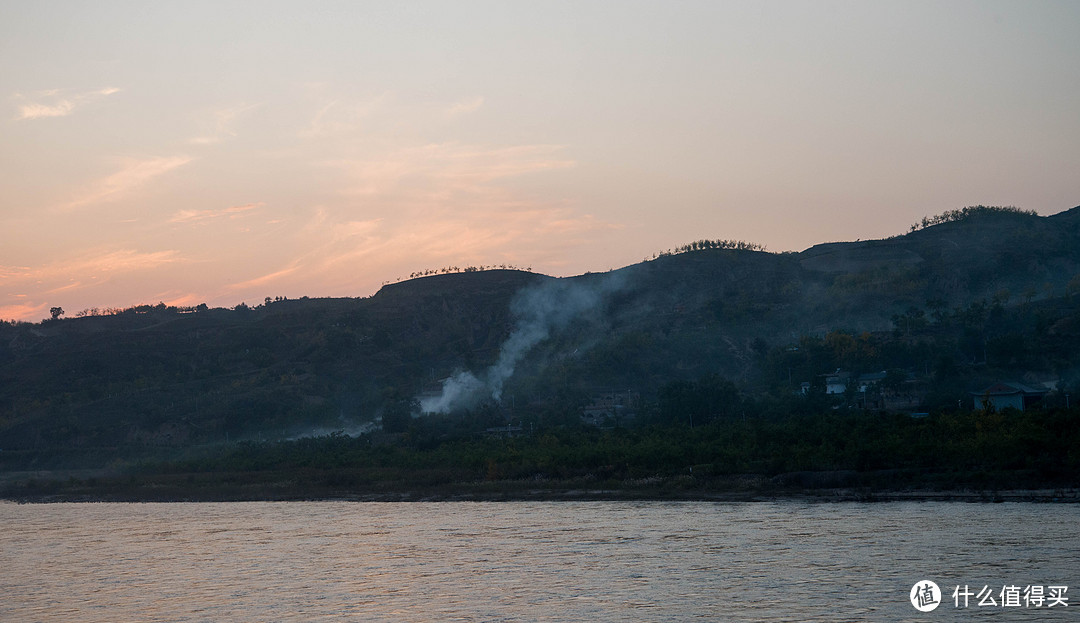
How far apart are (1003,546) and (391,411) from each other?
57.6 meters

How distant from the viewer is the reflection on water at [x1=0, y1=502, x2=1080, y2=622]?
26.6 meters

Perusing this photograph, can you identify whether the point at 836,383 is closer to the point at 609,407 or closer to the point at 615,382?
the point at 609,407

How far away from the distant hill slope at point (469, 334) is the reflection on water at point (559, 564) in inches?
1703

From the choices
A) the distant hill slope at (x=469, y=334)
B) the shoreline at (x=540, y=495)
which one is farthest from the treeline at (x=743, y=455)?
the distant hill slope at (x=469, y=334)

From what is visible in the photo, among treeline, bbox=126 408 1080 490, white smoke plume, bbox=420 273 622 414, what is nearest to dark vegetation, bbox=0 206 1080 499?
treeline, bbox=126 408 1080 490

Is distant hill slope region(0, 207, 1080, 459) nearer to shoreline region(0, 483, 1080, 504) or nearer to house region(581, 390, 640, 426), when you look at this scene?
house region(581, 390, 640, 426)

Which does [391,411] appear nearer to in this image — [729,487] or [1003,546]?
[729,487]

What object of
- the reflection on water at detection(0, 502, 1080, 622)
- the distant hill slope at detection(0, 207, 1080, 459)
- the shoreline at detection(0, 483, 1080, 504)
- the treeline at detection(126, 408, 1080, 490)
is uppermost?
the distant hill slope at detection(0, 207, 1080, 459)

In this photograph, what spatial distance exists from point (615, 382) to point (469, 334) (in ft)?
116

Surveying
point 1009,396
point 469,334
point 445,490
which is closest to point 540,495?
point 445,490

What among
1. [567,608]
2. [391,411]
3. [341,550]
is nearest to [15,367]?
[391,411]

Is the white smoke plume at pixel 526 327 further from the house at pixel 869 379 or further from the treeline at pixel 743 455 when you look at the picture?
the house at pixel 869 379

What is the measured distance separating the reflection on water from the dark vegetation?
330 inches

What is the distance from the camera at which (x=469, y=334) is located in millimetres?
127625
